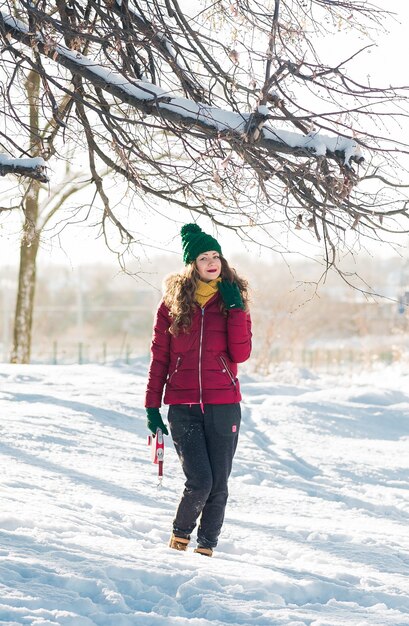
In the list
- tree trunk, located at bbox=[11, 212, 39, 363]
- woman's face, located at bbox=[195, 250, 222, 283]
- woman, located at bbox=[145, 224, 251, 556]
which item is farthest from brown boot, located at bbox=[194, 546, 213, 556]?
tree trunk, located at bbox=[11, 212, 39, 363]

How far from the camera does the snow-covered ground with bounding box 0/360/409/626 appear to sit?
390 cm

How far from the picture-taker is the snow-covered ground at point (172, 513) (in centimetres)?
390

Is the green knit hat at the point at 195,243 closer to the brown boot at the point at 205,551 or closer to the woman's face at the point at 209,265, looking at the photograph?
the woman's face at the point at 209,265

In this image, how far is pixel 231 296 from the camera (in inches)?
193

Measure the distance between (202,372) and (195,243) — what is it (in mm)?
711

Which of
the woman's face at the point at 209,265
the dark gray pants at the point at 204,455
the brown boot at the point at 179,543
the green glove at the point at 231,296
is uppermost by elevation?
the woman's face at the point at 209,265

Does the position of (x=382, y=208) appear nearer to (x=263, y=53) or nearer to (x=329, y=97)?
(x=329, y=97)

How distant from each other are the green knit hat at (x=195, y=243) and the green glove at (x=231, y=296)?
0.23 meters

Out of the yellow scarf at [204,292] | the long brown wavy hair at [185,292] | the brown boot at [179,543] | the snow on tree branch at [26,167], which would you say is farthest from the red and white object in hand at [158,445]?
the snow on tree branch at [26,167]

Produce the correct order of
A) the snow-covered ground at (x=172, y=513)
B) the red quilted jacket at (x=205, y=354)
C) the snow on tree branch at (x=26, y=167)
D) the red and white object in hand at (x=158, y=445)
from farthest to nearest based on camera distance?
1. the snow on tree branch at (x=26, y=167)
2. the red and white object in hand at (x=158, y=445)
3. the red quilted jacket at (x=205, y=354)
4. the snow-covered ground at (x=172, y=513)

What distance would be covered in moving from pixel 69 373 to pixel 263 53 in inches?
341

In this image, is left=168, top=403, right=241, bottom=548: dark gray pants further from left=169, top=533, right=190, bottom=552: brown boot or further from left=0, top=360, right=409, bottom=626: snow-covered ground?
left=0, top=360, right=409, bottom=626: snow-covered ground

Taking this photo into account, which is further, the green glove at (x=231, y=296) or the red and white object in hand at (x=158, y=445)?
the red and white object in hand at (x=158, y=445)

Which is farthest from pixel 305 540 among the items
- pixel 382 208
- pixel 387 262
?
pixel 387 262
